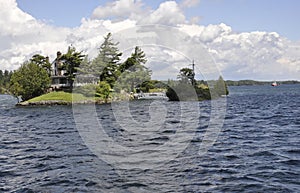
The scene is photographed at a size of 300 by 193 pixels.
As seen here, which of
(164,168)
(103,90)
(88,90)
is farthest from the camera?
(88,90)

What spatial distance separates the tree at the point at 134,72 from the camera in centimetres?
10897

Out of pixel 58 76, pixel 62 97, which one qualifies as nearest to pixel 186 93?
pixel 62 97

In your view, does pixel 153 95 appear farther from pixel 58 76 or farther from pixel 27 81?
pixel 27 81

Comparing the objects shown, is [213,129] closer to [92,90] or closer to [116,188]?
[116,188]

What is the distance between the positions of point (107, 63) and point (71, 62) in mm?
10294

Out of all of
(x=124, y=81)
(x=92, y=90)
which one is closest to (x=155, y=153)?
(x=92, y=90)

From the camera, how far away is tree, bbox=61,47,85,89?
101 m

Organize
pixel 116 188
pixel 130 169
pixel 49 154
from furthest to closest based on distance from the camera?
pixel 49 154
pixel 130 169
pixel 116 188

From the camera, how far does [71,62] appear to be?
102688 millimetres

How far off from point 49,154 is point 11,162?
8.22ft

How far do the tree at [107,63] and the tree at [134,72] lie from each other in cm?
357

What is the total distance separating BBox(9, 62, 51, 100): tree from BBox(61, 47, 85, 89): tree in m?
6.66

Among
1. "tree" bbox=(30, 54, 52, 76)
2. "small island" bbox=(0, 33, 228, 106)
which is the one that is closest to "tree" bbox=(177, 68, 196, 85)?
"small island" bbox=(0, 33, 228, 106)

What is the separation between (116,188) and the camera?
15.0 meters
